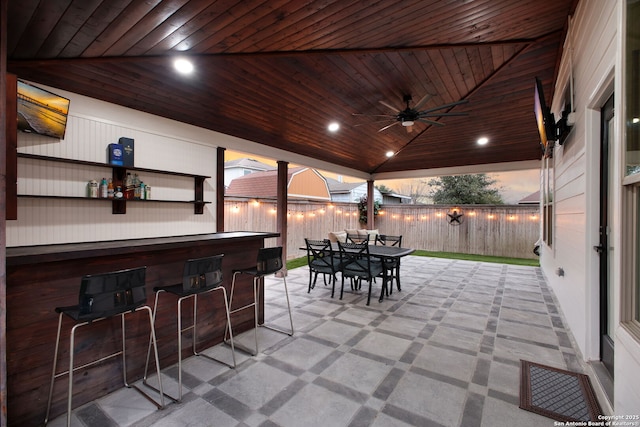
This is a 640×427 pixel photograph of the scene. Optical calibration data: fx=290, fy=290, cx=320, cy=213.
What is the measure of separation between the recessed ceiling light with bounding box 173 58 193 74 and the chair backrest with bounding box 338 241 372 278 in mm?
3010

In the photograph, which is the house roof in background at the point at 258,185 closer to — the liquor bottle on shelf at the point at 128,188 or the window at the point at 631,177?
the liquor bottle on shelf at the point at 128,188

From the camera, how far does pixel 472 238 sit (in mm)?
9109

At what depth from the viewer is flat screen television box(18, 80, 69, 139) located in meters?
2.78

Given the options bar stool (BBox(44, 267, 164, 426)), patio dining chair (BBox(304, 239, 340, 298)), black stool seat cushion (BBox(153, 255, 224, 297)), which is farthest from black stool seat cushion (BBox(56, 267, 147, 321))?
patio dining chair (BBox(304, 239, 340, 298))

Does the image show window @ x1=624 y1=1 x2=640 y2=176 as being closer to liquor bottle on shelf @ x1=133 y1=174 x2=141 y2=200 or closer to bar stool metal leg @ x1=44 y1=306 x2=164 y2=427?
bar stool metal leg @ x1=44 y1=306 x2=164 y2=427

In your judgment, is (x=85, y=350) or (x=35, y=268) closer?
(x=35, y=268)

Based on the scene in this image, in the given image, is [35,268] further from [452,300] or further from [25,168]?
[452,300]

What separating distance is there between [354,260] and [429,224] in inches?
236

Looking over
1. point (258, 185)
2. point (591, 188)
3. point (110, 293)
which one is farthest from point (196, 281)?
point (258, 185)

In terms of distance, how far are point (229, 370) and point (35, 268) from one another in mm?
1602

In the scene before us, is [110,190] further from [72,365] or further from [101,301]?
[72,365]

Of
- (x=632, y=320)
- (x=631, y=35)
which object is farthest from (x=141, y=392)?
(x=631, y=35)

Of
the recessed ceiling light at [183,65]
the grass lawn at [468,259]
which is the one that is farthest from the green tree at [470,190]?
the recessed ceiling light at [183,65]

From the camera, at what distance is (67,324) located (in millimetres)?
2051
